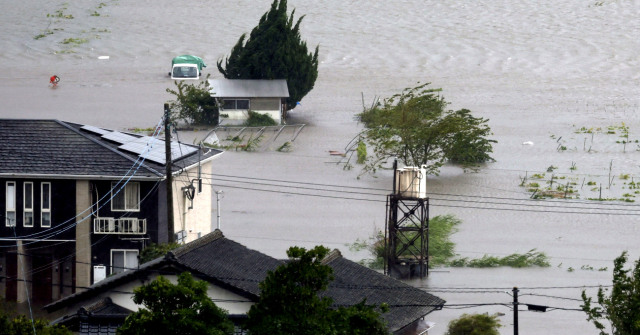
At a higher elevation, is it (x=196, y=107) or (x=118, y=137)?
(x=196, y=107)

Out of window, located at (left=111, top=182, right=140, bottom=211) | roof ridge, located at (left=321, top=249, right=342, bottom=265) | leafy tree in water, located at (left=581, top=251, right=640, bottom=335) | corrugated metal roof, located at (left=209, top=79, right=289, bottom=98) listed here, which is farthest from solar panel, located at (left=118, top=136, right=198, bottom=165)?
corrugated metal roof, located at (left=209, top=79, right=289, bottom=98)

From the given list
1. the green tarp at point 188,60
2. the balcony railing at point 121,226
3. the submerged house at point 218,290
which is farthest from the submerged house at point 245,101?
the submerged house at point 218,290

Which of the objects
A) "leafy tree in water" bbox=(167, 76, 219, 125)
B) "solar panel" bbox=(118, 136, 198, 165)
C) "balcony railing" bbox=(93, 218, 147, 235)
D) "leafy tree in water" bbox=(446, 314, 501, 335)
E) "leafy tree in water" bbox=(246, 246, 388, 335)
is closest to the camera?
"leafy tree in water" bbox=(246, 246, 388, 335)

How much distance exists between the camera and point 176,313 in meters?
11.5

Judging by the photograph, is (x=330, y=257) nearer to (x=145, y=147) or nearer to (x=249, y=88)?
(x=145, y=147)

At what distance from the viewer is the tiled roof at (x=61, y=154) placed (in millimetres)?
22547

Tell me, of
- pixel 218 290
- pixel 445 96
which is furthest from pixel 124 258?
pixel 445 96

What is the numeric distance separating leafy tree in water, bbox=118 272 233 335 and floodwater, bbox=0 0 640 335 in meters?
11.1

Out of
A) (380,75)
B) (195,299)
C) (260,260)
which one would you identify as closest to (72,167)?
(260,260)

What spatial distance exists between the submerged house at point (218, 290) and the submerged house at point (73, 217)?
5502 mm

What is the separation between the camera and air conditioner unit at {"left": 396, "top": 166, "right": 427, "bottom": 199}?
25750mm

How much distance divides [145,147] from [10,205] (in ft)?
9.75

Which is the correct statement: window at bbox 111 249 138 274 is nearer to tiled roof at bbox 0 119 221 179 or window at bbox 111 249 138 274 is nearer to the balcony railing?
the balcony railing

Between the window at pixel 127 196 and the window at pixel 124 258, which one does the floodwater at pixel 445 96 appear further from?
the window at pixel 127 196
